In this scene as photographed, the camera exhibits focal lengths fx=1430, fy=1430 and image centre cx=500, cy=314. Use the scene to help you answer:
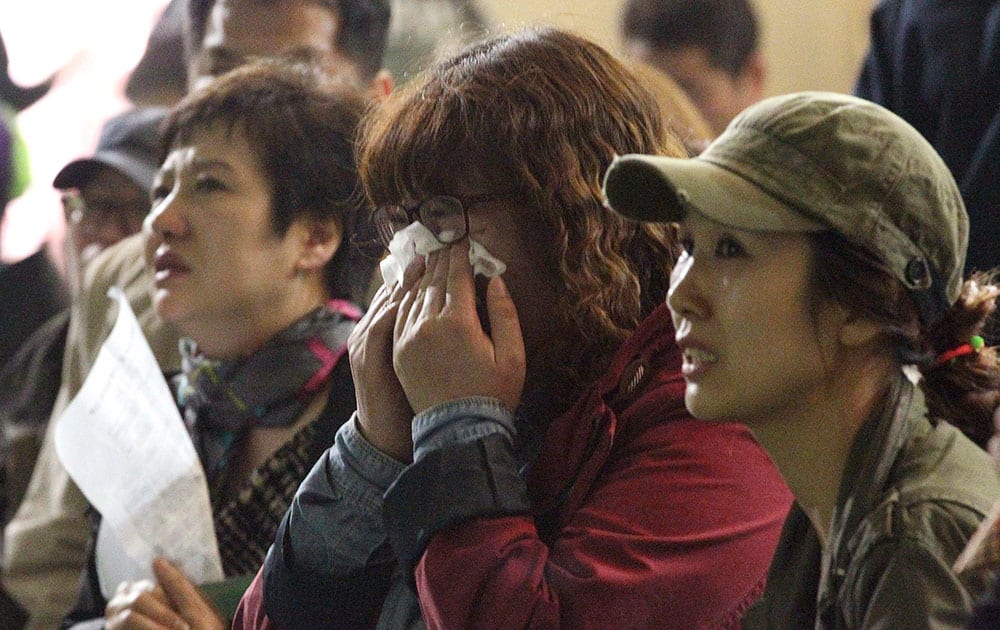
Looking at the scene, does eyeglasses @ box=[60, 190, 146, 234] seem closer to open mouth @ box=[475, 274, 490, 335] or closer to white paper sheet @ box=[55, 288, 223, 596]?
white paper sheet @ box=[55, 288, 223, 596]

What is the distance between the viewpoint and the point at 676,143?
5.34 feet

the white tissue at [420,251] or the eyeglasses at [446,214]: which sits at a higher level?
the eyeglasses at [446,214]

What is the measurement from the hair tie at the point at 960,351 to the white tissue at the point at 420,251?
1.52ft

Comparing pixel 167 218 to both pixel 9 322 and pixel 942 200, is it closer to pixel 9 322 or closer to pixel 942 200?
pixel 942 200

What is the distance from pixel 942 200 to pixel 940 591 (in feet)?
1.05

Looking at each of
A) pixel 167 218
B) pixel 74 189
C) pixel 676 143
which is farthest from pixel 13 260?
pixel 676 143

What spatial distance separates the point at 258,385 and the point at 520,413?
604 mm

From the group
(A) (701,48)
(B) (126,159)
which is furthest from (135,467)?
(A) (701,48)

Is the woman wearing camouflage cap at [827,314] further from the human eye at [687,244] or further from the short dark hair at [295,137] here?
the short dark hair at [295,137]

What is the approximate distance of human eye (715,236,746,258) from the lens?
121 cm

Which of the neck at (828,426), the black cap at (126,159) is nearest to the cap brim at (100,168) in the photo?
the black cap at (126,159)

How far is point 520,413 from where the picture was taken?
1.58 metres

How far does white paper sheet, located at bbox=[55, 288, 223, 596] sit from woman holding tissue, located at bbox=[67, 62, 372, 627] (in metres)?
0.05

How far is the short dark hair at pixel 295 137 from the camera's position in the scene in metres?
2.18
